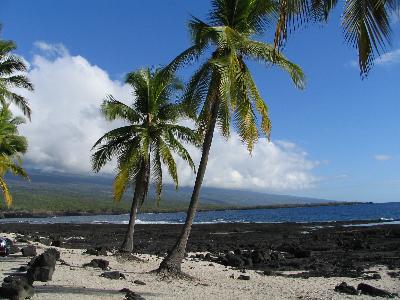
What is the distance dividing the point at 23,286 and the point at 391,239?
107ft

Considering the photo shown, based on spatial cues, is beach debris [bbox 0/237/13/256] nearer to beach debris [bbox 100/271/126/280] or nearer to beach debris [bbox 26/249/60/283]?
beach debris [bbox 26/249/60/283]

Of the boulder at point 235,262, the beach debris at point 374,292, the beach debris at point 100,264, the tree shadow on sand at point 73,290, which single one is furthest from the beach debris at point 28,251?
the beach debris at point 374,292

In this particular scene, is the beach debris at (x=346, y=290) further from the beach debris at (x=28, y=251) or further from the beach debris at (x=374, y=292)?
the beach debris at (x=28, y=251)

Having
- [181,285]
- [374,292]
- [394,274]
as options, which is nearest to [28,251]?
[181,285]

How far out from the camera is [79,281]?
13.6 meters

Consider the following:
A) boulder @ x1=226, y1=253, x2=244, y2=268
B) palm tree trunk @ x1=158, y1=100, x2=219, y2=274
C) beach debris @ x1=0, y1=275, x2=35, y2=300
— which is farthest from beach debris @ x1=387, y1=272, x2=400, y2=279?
beach debris @ x1=0, y1=275, x2=35, y2=300

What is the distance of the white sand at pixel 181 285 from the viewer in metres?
12.3

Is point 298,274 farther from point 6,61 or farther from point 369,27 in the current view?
point 6,61

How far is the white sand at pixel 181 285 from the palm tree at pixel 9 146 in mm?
7352

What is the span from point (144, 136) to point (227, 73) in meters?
7.40

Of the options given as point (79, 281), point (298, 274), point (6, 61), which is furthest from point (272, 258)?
point (6, 61)

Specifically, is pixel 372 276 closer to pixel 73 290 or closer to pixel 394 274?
pixel 394 274

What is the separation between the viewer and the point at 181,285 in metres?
14.6

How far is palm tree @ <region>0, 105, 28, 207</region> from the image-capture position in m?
24.3
